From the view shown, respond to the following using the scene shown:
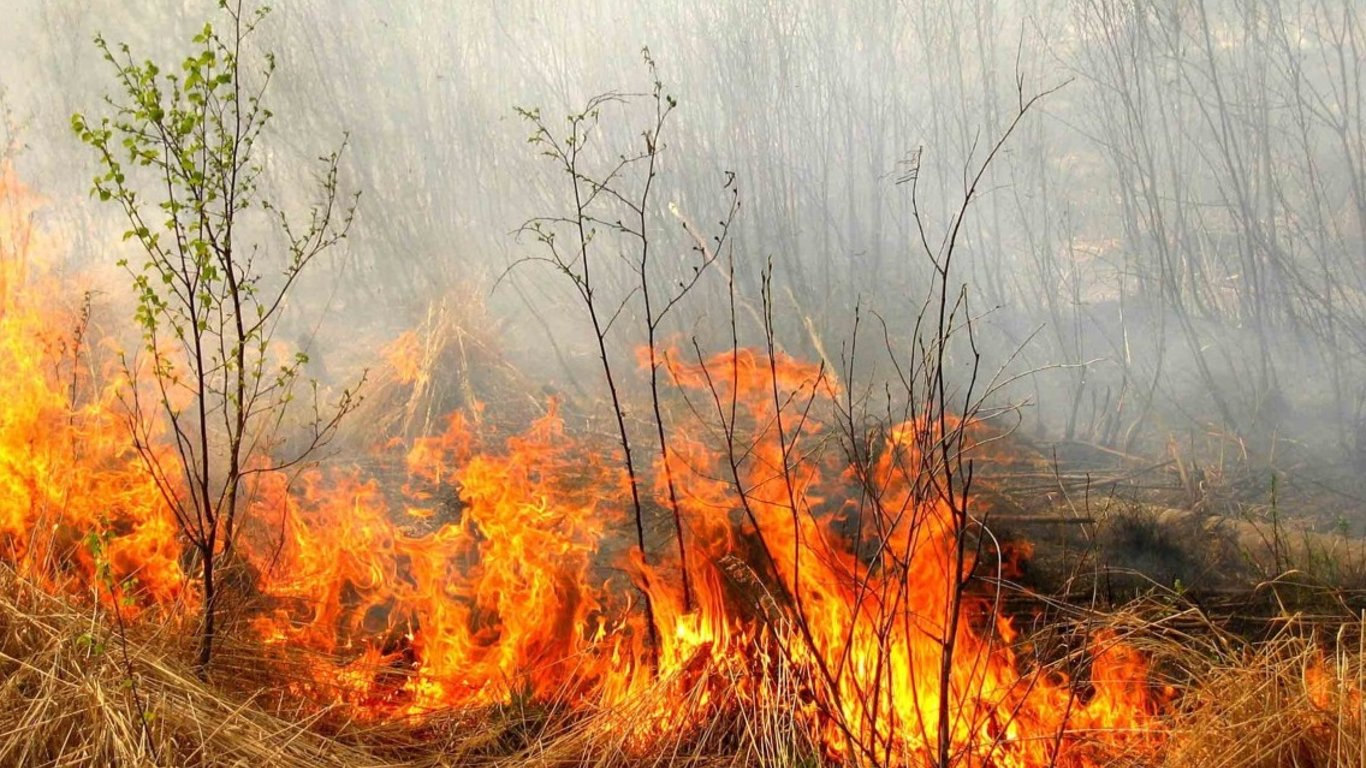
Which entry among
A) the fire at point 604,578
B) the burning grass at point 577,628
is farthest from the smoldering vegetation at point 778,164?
the burning grass at point 577,628

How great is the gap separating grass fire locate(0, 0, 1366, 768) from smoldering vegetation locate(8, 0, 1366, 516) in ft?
0.20

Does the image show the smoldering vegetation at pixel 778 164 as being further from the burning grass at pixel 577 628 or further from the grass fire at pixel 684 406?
the burning grass at pixel 577 628

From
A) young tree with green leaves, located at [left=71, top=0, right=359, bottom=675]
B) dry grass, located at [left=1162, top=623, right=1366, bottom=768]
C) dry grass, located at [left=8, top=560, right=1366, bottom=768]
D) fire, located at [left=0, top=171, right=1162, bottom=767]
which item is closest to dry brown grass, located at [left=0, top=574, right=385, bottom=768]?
dry grass, located at [left=8, top=560, right=1366, bottom=768]

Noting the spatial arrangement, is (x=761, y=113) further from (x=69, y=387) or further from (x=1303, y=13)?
(x=69, y=387)

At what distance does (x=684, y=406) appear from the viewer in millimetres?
6680

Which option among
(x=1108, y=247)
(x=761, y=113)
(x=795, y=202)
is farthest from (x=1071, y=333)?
(x=761, y=113)

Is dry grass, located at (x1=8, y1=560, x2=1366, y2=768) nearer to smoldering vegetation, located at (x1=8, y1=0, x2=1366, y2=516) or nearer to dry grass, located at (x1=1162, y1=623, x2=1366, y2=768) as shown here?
dry grass, located at (x1=1162, y1=623, x2=1366, y2=768)

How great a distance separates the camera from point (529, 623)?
407cm

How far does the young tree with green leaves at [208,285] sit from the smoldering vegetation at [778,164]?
600 millimetres

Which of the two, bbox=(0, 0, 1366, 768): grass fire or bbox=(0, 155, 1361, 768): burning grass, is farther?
bbox=(0, 0, 1366, 768): grass fire

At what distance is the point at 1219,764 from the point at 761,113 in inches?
266

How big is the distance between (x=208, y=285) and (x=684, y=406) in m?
3.85

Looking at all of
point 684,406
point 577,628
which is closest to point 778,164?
point 684,406

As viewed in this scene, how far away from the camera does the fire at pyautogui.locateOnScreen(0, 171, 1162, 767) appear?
10.3 ft
